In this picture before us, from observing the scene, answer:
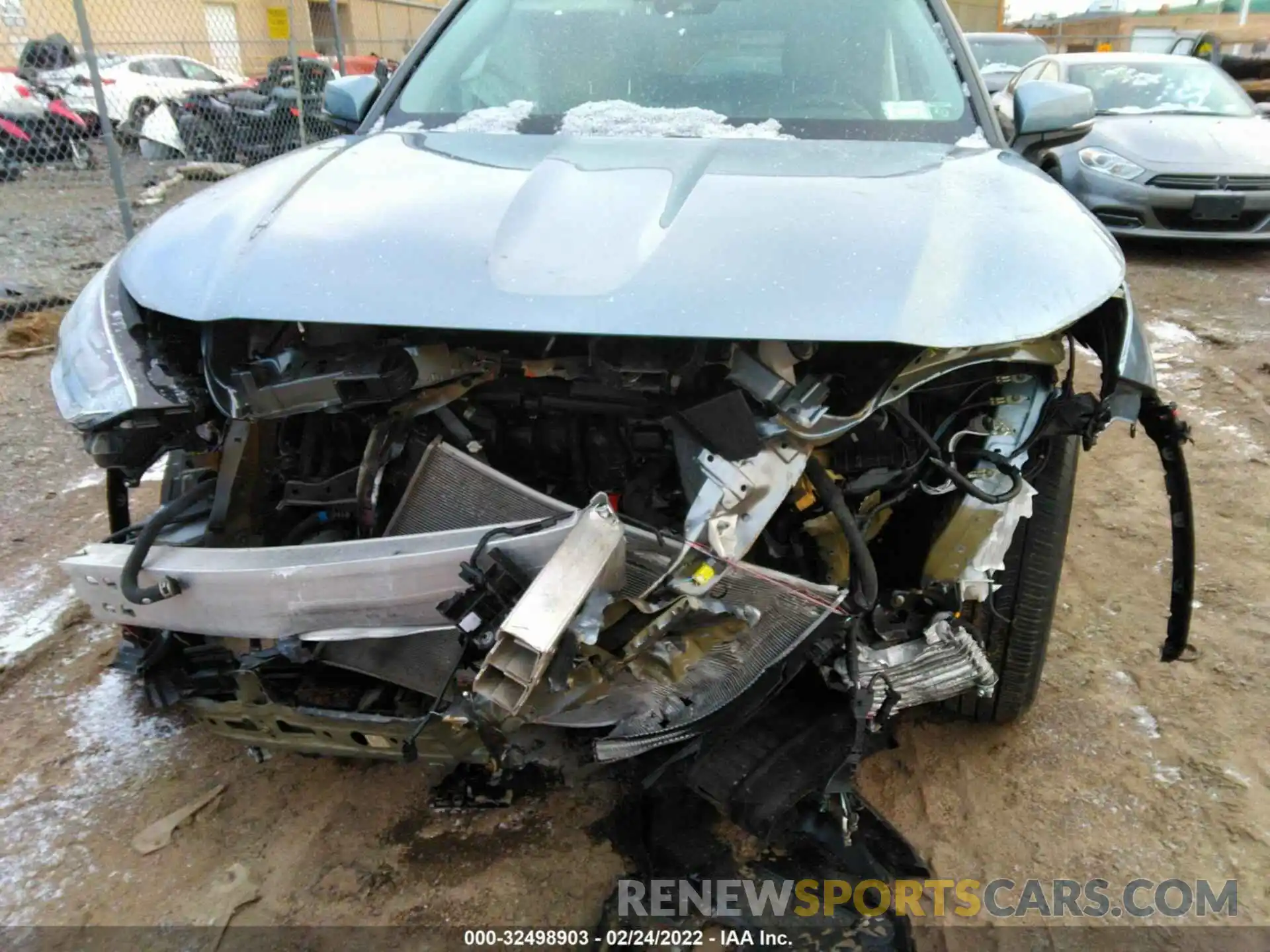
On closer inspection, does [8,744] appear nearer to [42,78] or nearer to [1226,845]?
[1226,845]

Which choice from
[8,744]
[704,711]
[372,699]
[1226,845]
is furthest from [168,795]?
[1226,845]

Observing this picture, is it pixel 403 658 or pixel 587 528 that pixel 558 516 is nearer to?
pixel 587 528

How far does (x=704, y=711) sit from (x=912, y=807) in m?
0.72

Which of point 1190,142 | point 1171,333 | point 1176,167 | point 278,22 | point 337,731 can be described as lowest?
point 1171,333

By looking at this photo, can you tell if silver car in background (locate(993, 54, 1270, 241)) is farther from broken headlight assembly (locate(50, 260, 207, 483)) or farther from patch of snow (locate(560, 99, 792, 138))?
broken headlight assembly (locate(50, 260, 207, 483))

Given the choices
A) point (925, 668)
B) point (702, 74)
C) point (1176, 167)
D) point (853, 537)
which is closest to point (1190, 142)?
point (1176, 167)

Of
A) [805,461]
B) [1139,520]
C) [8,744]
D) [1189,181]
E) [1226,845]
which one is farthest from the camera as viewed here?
[1189,181]

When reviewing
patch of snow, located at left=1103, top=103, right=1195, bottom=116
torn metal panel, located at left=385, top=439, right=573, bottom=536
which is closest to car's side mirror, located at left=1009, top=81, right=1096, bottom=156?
torn metal panel, located at left=385, top=439, right=573, bottom=536

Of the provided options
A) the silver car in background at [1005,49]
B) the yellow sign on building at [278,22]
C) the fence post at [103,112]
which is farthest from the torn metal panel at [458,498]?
the silver car in background at [1005,49]

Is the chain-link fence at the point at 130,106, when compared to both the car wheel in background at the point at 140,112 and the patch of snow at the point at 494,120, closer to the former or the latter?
the car wheel in background at the point at 140,112

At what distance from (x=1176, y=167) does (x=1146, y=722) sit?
557cm

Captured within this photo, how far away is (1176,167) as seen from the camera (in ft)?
21.2

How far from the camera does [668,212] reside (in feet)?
5.92

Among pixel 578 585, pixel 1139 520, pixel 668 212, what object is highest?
pixel 668 212
